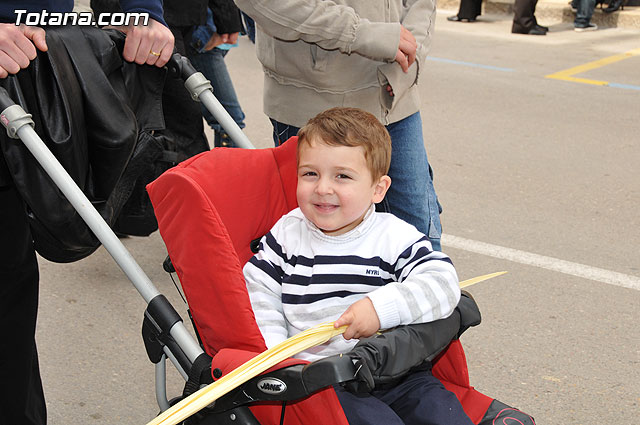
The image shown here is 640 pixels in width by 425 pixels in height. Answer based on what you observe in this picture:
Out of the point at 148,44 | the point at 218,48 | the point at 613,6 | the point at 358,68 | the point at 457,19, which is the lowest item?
the point at 457,19

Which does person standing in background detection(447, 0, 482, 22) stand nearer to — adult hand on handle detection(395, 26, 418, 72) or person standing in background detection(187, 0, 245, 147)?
person standing in background detection(187, 0, 245, 147)

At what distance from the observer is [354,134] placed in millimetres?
2412

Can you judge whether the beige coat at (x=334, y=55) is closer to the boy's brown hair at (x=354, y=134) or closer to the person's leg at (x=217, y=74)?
the boy's brown hair at (x=354, y=134)

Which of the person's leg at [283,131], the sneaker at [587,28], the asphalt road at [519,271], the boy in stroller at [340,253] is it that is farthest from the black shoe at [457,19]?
the boy in stroller at [340,253]

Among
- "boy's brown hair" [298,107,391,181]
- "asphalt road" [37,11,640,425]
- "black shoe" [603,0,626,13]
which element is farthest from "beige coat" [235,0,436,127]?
"black shoe" [603,0,626,13]

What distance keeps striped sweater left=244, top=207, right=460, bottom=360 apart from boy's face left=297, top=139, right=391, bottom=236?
8 centimetres

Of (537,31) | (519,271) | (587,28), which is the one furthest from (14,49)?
(587,28)

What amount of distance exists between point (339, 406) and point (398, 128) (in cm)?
141

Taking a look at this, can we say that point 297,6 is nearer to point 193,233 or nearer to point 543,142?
point 193,233

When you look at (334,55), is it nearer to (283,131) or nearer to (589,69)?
(283,131)

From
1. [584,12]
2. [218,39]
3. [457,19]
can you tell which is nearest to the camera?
[218,39]

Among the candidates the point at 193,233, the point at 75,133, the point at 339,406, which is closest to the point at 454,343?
the point at 339,406

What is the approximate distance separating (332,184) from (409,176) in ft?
2.66

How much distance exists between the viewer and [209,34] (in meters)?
4.92
